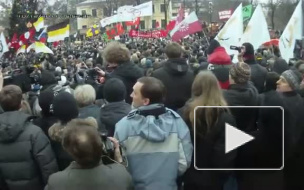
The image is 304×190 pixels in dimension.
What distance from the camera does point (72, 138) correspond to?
3105mm

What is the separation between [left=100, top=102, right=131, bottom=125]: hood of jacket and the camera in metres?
4.66

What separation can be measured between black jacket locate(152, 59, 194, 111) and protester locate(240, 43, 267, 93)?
47.4 inches

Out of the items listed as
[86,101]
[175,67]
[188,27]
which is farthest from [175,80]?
[188,27]

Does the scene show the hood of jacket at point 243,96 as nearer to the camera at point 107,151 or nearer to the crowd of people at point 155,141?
the crowd of people at point 155,141

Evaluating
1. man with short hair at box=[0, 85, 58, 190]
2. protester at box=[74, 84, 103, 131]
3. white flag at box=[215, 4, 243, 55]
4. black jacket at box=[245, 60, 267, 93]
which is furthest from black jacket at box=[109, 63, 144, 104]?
white flag at box=[215, 4, 243, 55]

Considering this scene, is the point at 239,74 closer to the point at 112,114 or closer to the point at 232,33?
the point at 112,114

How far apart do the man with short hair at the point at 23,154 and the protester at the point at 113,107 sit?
68 cm

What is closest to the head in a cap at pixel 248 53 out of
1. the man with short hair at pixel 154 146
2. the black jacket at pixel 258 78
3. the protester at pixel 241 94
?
the black jacket at pixel 258 78

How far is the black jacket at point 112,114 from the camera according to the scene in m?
4.64

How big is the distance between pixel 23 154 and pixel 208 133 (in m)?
1.53

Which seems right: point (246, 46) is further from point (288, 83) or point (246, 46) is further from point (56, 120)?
point (56, 120)

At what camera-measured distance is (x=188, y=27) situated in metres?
13.1

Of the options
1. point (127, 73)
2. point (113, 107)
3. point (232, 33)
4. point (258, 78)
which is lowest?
point (258, 78)

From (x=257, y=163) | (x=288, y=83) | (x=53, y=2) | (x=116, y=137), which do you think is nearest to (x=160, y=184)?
(x=116, y=137)
